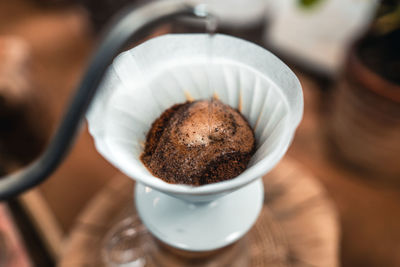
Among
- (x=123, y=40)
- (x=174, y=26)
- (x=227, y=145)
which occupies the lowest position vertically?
(x=174, y=26)

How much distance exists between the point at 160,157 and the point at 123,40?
0.18 metres

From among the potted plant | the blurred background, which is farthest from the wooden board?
the potted plant

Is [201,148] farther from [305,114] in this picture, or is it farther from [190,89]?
[305,114]

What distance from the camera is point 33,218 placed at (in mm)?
1193

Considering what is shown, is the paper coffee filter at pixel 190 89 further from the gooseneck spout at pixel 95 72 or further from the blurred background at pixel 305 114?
the blurred background at pixel 305 114

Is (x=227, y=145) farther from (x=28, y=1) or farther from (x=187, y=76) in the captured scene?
(x=28, y=1)

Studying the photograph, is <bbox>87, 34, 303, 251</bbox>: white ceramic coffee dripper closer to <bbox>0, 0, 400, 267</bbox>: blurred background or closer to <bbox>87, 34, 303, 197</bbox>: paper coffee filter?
<bbox>87, 34, 303, 197</bbox>: paper coffee filter

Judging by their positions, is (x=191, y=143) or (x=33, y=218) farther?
(x=33, y=218)

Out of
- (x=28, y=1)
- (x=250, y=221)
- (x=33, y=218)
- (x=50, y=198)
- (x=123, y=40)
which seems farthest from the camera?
(x=28, y=1)

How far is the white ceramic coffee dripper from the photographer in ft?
1.41

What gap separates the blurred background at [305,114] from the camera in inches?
44.2

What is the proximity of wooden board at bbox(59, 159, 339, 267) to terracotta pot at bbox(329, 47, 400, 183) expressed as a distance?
1.15ft

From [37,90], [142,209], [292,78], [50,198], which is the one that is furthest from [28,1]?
[292,78]

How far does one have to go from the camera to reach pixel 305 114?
4.91 feet
